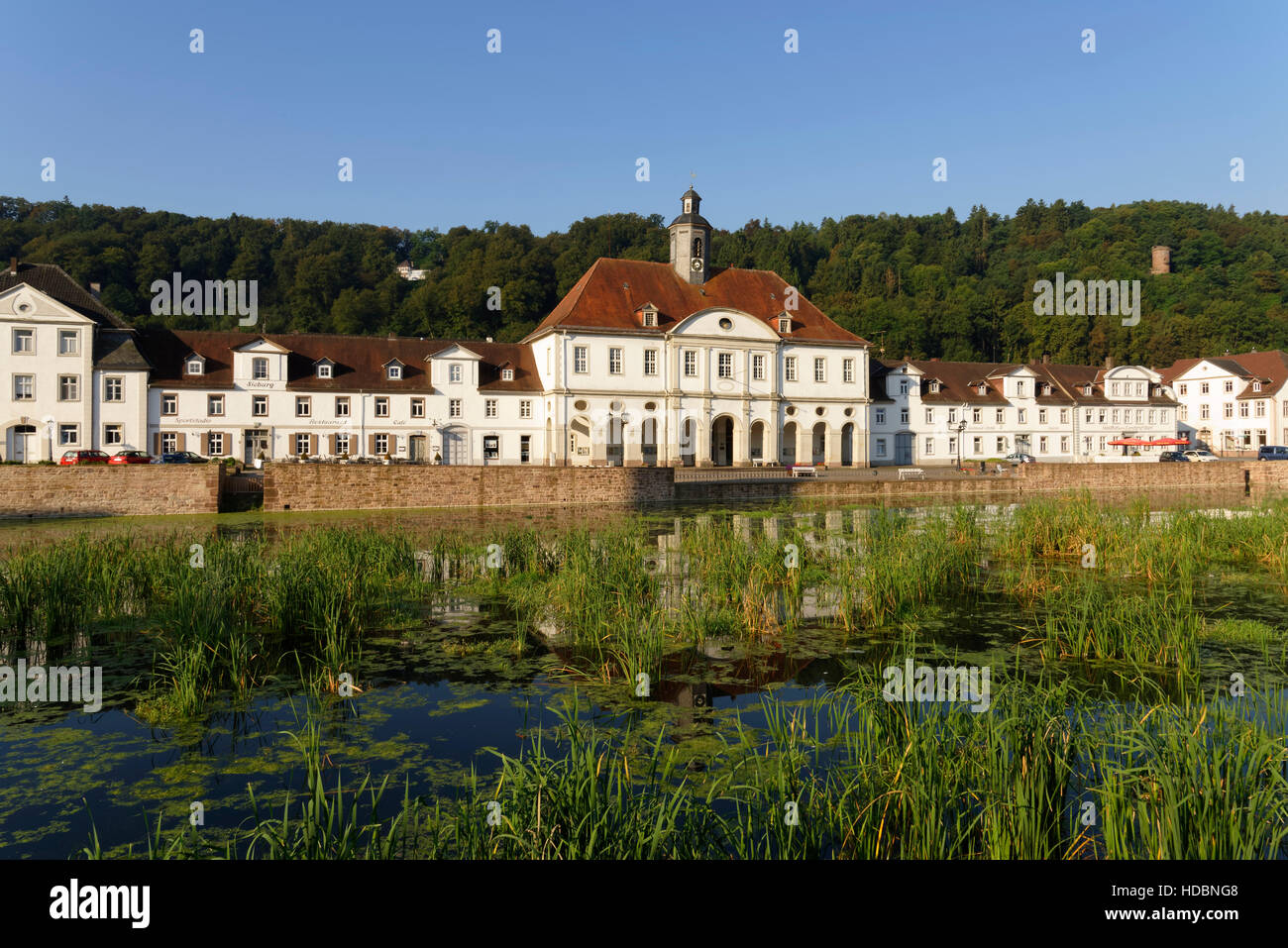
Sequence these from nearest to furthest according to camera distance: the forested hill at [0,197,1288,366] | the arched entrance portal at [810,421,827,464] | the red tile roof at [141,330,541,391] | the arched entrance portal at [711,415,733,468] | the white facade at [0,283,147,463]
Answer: the white facade at [0,283,147,463] → the red tile roof at [141,330,541,391] → the arched entrance portal at [711,415,733,468] → the arched entrance portal at [810,421,827,464] → the forested hill at [0,197,1288,366]

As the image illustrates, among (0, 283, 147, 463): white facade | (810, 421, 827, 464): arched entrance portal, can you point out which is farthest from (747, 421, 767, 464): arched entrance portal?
(0, 283, 147, 463): white facade

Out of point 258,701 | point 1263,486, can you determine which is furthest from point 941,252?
point 258,701

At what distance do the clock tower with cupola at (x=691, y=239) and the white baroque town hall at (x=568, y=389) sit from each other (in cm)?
11

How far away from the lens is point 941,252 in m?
122

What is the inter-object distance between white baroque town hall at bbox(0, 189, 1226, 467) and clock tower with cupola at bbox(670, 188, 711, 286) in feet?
0.35

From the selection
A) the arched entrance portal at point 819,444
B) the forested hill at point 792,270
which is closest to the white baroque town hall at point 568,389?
the arched entrance portal at point 819,444

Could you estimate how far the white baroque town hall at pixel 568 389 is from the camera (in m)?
45.2

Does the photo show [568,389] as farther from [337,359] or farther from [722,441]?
[337,359]

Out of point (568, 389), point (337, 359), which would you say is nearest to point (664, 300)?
point (568, 389)

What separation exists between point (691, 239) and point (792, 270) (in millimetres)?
53422

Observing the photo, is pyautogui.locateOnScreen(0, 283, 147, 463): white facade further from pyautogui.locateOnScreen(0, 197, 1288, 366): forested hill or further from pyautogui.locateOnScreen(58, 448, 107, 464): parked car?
pyautogui.locateOnScreen(0, 197, 1288, 366): forested hill

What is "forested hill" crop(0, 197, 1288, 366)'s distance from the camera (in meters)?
86.6
